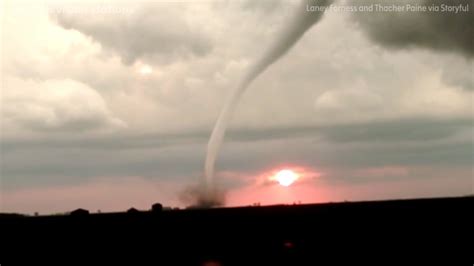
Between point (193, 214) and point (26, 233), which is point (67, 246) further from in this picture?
point (193, 214)

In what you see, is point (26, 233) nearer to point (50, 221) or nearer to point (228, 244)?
point (50, 221)

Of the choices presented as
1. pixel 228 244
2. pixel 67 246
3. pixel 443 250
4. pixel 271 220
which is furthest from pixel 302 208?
pixel 67 246

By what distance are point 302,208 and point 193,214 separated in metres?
6.92

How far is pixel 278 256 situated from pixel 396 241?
282 inches

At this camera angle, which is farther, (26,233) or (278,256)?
(26,233)

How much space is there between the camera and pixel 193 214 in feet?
144

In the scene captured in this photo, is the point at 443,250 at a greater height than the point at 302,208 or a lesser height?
lesser

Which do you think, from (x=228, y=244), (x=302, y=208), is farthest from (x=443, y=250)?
(x=228, y=244)

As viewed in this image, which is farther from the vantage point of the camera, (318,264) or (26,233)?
(26,233)

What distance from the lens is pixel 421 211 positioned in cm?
4309

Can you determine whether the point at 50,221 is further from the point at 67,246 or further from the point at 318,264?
the point at 318,264

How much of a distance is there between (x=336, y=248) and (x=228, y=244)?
639 cm

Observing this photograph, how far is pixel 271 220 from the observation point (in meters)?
42.8

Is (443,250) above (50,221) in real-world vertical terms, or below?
below
